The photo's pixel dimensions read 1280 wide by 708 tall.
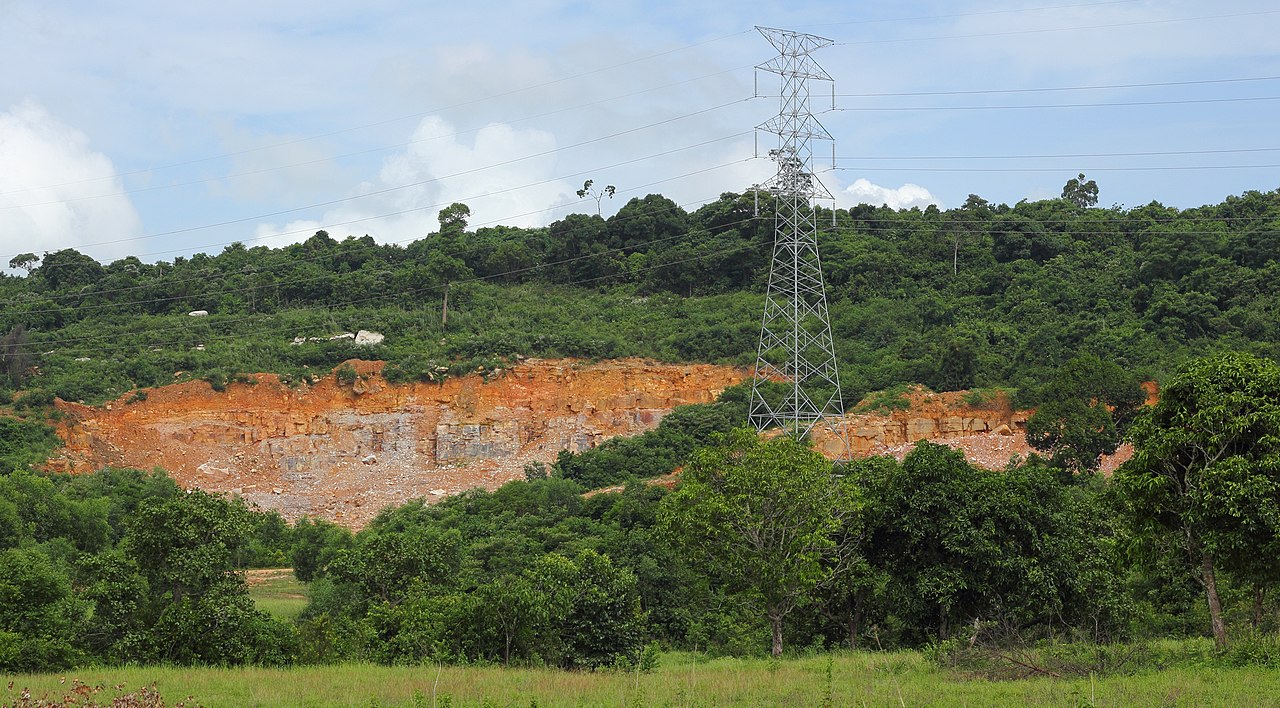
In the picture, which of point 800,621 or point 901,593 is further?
point 800,621

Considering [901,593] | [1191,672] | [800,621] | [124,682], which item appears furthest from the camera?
[800,621]

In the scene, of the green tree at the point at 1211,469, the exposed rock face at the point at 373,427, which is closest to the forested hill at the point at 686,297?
the exposed rock face at the point at 373,427

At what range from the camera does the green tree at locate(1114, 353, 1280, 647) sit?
1617 cm

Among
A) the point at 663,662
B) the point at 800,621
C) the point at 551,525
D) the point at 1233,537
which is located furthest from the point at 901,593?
the point at 551,525

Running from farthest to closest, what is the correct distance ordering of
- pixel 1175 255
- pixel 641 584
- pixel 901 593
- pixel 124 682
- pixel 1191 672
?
pixel 1175 255 → pixel 641 584 → pixel 901 593 → pixel 124 682 → pixel 1191 672

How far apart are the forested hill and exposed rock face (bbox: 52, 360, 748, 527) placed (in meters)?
1.21

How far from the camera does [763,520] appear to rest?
71.7ft

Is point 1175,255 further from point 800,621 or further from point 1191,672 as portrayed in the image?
point 1191,672

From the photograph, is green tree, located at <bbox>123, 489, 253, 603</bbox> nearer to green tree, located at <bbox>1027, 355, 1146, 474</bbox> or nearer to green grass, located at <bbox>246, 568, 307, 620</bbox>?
green grass, located at <bbox>246, 568, 307, 620</bbox>

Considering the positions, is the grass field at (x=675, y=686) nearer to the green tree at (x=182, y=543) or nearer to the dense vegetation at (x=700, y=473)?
the dense vegetation at (x=700, y=473)

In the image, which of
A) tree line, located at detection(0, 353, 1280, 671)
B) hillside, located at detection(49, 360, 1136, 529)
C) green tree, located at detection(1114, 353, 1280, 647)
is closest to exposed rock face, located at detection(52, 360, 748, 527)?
hillside, located at detection(49, 360, 1136, 529)

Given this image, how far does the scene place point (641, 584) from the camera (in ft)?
94.3

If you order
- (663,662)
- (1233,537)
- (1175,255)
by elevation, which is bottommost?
(663,662)

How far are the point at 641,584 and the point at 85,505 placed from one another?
1915cm
